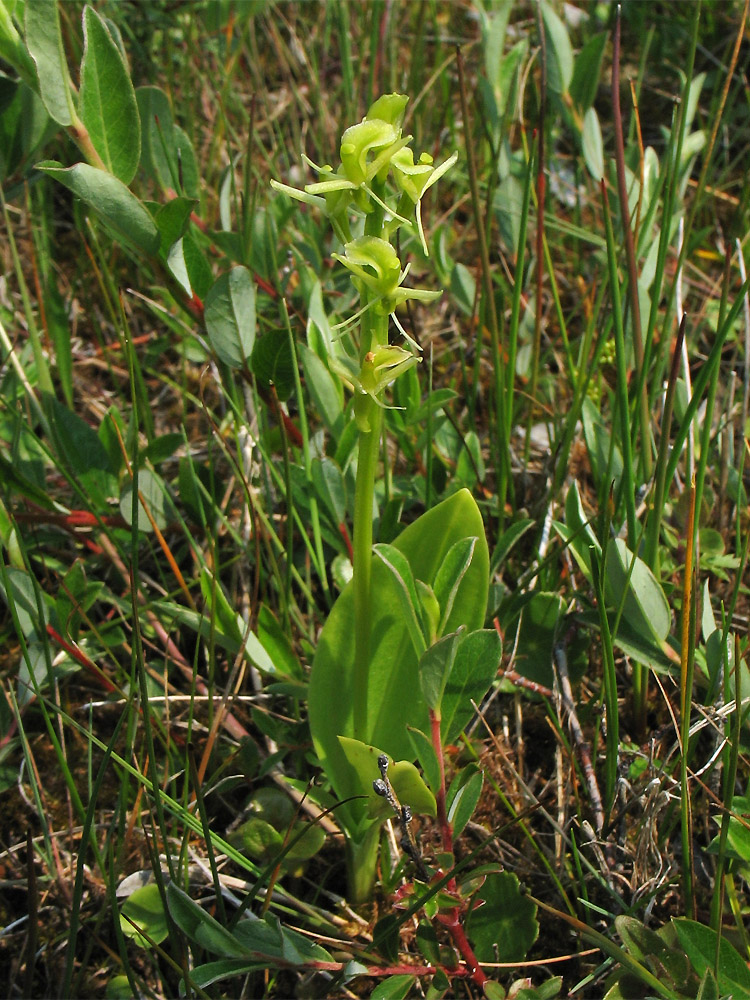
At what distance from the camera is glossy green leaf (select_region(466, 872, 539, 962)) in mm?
884

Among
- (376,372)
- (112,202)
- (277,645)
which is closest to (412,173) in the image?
(376,372)

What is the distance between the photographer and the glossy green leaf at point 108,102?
0.96 meters

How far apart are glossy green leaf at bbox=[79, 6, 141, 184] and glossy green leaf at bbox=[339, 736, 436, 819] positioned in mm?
721

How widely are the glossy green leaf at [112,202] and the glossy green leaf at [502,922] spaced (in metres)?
0.83

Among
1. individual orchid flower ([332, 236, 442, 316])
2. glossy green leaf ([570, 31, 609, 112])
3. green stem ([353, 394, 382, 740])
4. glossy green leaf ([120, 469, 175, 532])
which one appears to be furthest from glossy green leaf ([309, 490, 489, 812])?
glossy green leaf ([570, 31, 609, 112])

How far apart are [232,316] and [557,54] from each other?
92 cm

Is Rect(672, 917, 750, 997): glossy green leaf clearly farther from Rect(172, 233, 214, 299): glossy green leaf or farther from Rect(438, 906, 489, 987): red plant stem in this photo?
Rect(172, 233, 214, 299): glossy green leaf

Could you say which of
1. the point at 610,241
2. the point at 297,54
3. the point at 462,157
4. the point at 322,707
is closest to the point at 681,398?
the point at 610,241

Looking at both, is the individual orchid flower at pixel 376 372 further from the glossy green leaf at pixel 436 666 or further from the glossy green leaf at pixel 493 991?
the glossy green leaf at pixel 493 991

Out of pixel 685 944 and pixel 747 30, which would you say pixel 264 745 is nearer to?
pixel 685 944

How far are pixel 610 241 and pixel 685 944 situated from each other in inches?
27.5

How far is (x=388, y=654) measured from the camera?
92cm

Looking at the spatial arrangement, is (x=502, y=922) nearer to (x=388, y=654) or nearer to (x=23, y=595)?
(x=388, y=654)

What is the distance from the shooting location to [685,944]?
31.5 inches
